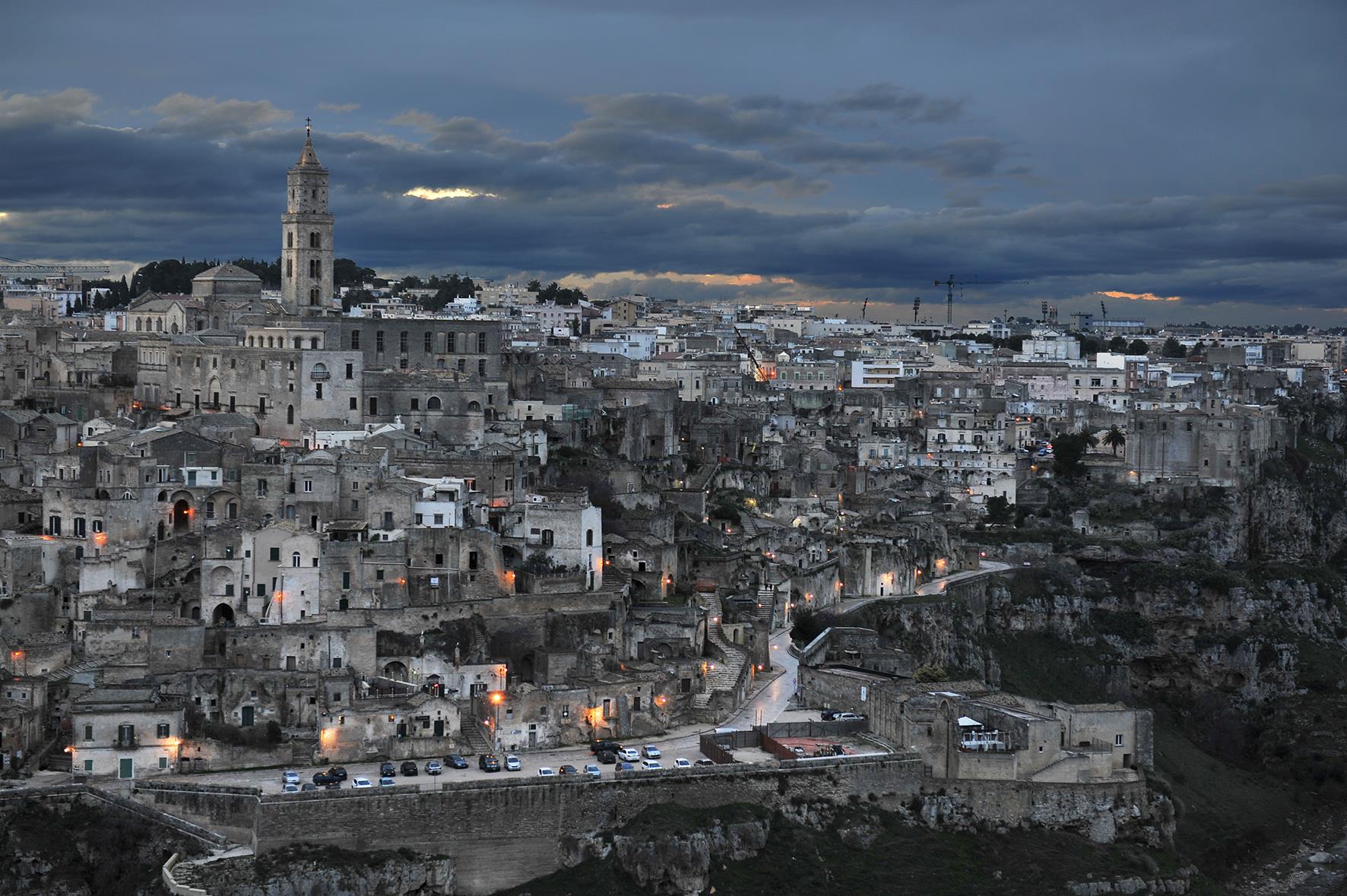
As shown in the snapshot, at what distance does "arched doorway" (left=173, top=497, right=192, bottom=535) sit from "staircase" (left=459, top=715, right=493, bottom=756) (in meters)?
11.2

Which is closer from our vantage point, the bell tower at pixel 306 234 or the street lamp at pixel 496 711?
the street lamp at pixel 496 711

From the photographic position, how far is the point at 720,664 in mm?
52656

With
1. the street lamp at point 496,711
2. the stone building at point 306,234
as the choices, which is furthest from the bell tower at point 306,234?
the street lamp at point 496,711

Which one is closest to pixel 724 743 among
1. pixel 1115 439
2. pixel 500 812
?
pixel 500 812

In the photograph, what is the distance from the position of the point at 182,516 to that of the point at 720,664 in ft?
52.1

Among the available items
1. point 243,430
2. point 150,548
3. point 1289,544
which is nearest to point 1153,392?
point 1289,544

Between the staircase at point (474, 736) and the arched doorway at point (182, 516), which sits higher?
the arched doorway at point (182, 516)

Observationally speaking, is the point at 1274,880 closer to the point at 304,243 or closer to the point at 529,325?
the point at 304,243

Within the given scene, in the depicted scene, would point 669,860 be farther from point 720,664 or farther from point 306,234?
point 306,234

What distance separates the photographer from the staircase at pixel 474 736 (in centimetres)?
4619

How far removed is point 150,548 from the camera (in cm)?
5081

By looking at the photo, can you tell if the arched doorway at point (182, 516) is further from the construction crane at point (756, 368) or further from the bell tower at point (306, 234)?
the construction crane at point (756, 368)

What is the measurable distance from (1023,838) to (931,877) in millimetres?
3289

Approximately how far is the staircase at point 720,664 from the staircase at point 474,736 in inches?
268
